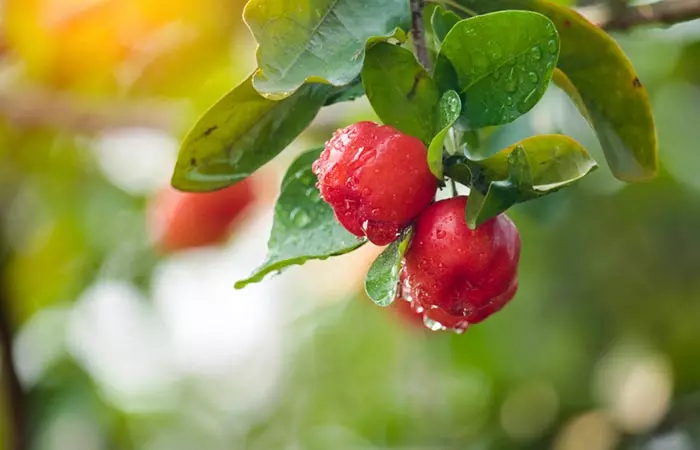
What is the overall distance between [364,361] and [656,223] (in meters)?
0.81

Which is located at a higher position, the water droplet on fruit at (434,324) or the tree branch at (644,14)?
the tree branch at (644,14)

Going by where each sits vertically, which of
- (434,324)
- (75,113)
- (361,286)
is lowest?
(361,286)

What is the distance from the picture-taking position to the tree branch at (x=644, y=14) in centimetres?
75

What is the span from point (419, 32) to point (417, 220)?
0.14m

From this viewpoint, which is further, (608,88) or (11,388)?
(11,388)

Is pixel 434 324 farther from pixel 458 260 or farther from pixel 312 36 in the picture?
pixel 312 36

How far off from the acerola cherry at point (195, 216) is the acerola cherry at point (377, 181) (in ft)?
3.33

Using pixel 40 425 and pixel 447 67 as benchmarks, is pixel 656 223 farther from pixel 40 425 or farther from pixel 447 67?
pixel 40 425

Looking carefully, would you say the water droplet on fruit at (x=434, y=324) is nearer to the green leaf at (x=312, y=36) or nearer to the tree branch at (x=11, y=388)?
the green leaf at (x=312, y=36)

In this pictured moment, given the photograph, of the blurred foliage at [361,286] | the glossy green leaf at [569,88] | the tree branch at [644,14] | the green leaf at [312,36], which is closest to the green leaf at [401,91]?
the green leaf at [312,36]

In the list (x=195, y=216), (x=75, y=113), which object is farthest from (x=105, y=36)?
(x=195, y=216)

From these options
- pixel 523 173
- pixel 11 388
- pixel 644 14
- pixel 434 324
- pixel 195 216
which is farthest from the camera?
pixel 11 388

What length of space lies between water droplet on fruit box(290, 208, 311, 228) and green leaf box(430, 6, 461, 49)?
16 cm

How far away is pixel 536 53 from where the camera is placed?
56 centimetres
